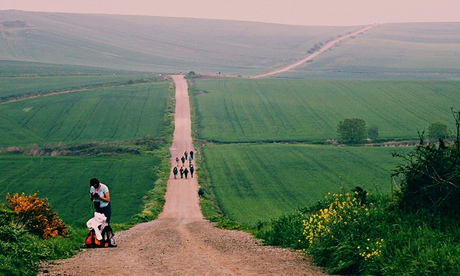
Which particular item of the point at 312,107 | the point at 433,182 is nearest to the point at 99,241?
the point at 433,182

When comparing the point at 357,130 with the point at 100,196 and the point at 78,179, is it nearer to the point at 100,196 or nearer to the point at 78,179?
the point at 78,179

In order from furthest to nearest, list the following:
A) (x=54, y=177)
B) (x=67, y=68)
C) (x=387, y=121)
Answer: (x=67, y=68) → (x=387, y=121) → (x=54, y=177)

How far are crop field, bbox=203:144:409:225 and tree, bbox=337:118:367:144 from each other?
5.01m

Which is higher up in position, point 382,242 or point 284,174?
point 382,242

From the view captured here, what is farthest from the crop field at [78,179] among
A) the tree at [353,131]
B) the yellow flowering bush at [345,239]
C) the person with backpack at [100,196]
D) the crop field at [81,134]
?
the yellow flowering bush at [345,239]

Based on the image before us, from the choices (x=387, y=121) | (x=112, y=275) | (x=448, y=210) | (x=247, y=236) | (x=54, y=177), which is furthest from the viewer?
(x=387, y=121)

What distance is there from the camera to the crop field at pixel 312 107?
83562 mm

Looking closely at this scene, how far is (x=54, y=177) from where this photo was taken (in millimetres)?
55531

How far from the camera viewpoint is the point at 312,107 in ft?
334

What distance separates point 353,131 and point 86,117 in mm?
37887

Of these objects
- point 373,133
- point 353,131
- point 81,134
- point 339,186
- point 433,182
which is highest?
point 433,182

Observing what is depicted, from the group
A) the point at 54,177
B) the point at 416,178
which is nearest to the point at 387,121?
the point at 54,177

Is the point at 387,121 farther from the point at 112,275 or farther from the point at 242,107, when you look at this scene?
the point at 112,275

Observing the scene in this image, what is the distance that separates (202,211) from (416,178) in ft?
88.4
